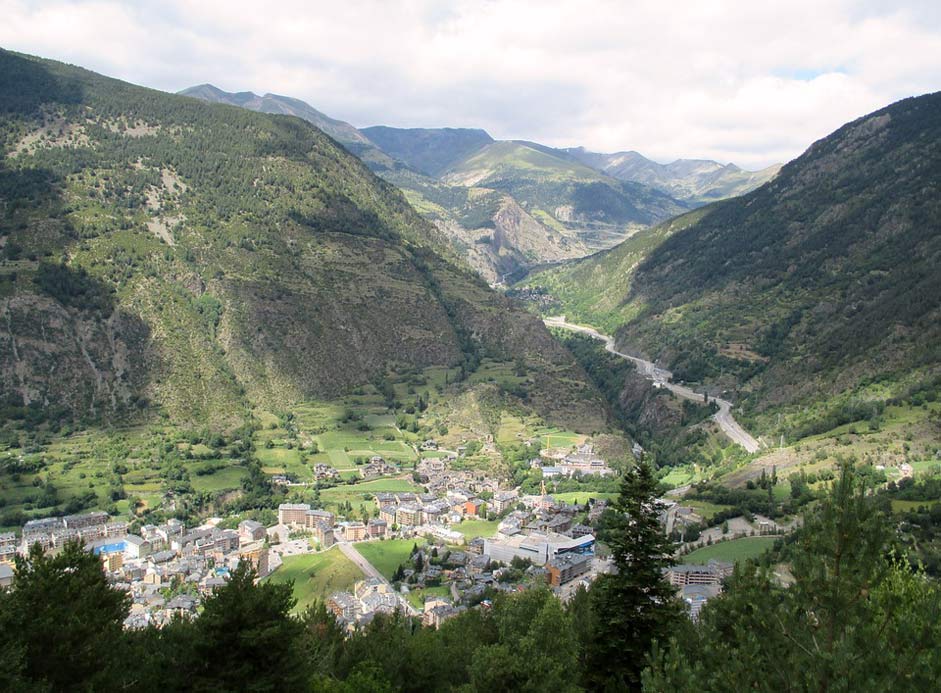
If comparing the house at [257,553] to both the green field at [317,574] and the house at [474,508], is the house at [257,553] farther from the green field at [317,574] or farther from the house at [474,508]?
the house at [474,508]

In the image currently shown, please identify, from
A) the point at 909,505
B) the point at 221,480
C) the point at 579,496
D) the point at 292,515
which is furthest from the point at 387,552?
the point at 909,505

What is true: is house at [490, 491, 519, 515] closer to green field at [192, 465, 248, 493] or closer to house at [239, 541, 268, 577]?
house at [239, 541, 268, 577]

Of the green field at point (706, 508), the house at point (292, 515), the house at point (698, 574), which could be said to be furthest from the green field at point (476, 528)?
the house at point (698, 574)

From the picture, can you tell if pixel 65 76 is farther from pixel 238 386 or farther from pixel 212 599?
pixel 212 599

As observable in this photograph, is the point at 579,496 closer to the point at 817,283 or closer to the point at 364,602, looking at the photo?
the point at 364,602

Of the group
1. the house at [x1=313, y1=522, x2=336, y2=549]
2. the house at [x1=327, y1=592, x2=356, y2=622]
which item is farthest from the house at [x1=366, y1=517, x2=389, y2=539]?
the house at [x1=327, y1=592, x2=356, y2=622]
